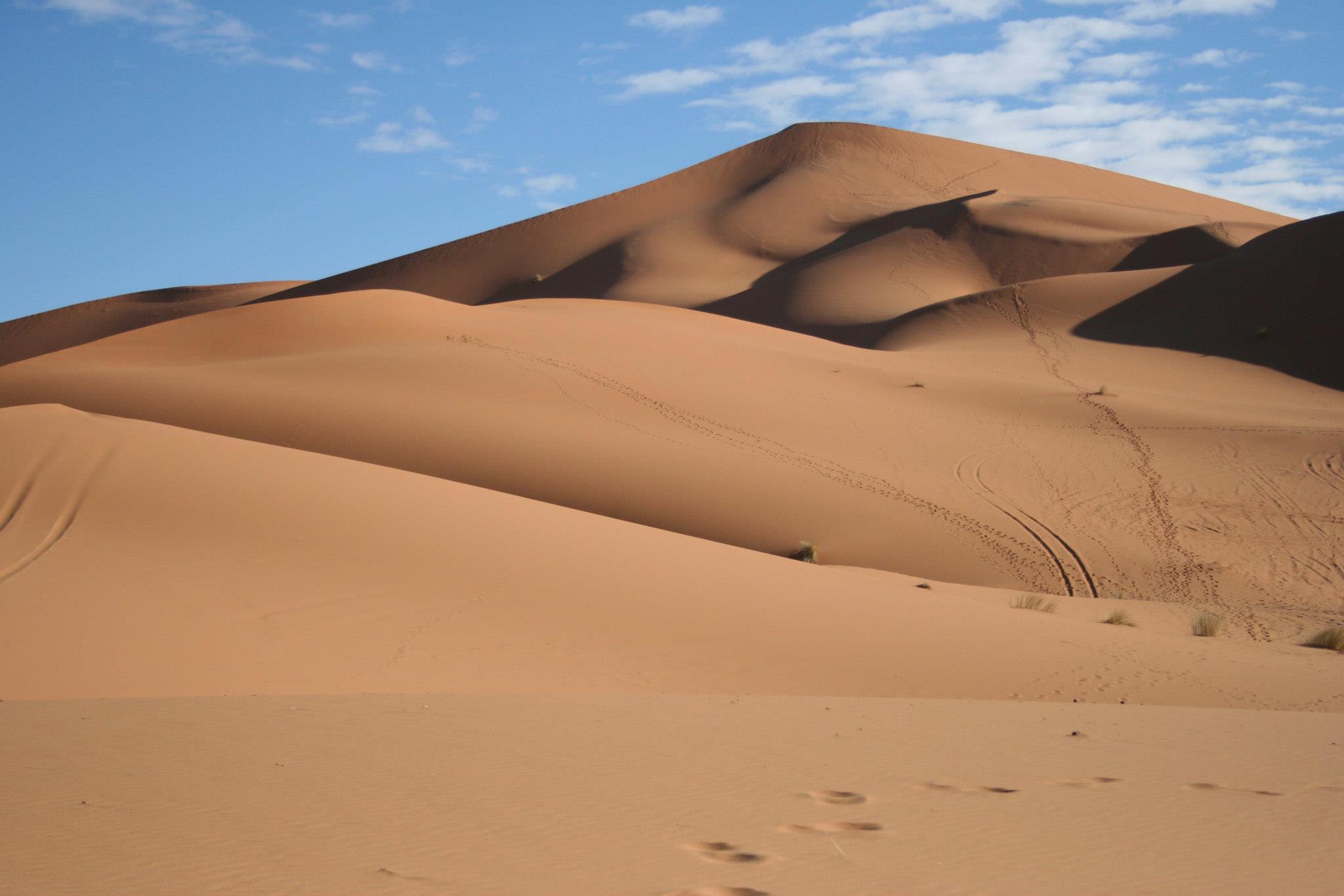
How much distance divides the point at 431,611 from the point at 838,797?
568 centimetres

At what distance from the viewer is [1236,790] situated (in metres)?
5.20

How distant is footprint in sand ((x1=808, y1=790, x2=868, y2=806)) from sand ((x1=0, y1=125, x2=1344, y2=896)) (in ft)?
0.10

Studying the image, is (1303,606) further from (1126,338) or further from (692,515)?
(1126,338)

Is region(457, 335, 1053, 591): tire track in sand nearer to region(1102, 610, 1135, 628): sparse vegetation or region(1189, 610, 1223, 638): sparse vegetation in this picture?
region(1102, 610, 1135, 628): sparse vegetation

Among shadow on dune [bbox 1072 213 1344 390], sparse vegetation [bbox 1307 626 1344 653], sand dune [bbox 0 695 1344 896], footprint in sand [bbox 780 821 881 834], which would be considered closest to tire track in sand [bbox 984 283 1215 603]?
sparse vegetation [bbox 1307 626 1344 653]

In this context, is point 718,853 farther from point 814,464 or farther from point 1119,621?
Answer: point 814,464

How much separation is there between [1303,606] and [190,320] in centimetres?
2426

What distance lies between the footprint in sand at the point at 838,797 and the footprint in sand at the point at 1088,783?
105 cm

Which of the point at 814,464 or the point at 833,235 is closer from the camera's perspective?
the point at 814,464

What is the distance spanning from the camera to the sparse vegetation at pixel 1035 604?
13.2 m

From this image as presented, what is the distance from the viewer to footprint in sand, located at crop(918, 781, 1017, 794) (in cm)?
508

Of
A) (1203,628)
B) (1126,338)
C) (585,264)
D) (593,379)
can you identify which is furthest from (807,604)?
(585,264)

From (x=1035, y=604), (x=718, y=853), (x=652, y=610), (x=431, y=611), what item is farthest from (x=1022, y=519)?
(x=718, y=853)

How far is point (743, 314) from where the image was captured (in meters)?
54.8
